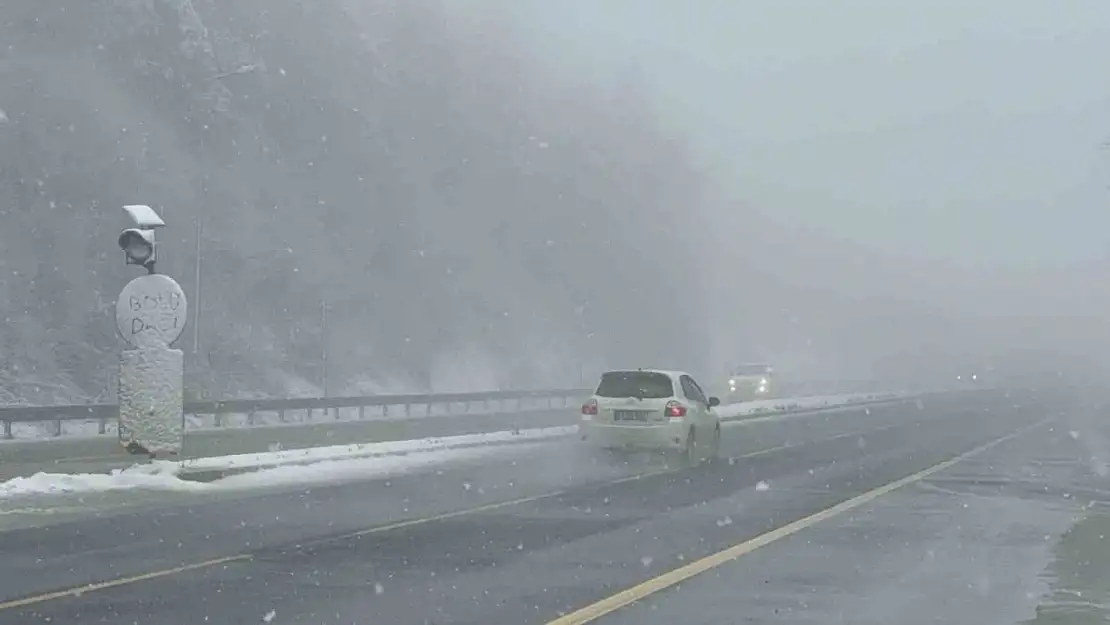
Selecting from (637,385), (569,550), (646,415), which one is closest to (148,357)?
(646,415)

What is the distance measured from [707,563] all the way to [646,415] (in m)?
13.5

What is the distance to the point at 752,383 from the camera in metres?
67.7

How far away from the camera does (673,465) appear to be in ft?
88.4

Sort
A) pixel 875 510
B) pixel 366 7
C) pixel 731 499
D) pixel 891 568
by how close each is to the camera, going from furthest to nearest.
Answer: pixel 366 7, pixel 731 499, pixel 875 510, pixel 891 568

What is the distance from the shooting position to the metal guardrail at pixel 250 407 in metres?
32.9

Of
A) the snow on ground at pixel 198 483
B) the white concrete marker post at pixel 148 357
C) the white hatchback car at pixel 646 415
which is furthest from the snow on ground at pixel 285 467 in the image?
the white hatchback car at pixel 646 415

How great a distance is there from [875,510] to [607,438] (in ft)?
29.0

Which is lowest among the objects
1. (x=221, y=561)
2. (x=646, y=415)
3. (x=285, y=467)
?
(x=221, y=561)

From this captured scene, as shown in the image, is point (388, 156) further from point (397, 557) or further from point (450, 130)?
point (397, 557)

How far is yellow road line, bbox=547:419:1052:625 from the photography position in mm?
10469

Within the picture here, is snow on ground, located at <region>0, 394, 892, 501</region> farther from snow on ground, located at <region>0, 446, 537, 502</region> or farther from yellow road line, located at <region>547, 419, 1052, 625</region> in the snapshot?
yellow road line, located at <region>547, 419, 1052, 625</region>

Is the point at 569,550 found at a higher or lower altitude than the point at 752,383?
lower

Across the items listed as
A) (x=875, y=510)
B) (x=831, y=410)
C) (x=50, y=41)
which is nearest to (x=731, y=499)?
(x=875, y=510)

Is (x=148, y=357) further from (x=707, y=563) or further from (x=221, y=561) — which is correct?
(x=707, y=563)
